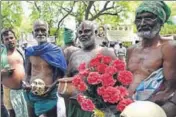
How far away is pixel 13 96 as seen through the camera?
7066 millimetres

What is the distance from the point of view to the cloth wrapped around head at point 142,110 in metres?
2.92

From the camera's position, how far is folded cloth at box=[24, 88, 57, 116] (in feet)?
20.5

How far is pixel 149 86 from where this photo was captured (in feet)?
11.9

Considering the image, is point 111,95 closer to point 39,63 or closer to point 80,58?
point 80,58

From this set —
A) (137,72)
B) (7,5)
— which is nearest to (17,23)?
(7,5)

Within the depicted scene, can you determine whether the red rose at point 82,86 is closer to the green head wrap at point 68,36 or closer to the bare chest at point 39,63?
the bare chest at point 39,63

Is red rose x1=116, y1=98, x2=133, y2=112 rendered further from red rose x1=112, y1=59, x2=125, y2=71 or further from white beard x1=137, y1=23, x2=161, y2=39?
white beard x1=137, y1=23, x2=161, y2=39

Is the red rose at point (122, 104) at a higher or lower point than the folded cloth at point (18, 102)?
higher

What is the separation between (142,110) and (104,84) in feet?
1.73

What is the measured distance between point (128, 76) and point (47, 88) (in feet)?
9.53

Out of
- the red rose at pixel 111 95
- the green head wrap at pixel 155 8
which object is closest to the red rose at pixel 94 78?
the red rose at pixel 111 95

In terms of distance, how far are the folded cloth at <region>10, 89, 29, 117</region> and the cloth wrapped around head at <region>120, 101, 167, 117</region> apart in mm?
4101

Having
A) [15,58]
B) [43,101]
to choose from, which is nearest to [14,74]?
[15,58]

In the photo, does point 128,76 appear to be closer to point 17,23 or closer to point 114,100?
point 114,100
